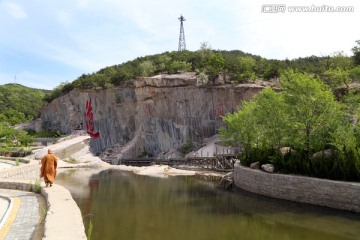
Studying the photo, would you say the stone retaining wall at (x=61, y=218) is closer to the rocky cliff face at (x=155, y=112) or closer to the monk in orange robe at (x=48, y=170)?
the monk in orange robe at (x=48, y=170)

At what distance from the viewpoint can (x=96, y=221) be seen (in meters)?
12.3

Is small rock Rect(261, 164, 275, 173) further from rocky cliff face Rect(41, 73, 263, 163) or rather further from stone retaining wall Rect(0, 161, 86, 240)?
rocky cliff face Rect(41, 73, 263, 163)

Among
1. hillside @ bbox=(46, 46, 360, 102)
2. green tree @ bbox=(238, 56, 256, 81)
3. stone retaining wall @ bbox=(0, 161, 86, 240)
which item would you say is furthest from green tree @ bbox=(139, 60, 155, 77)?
stone retaining wall @ bbox=(0, 161, 86, 240)

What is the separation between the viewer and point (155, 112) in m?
43.2

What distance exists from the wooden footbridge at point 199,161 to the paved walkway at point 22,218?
2111 centimetres

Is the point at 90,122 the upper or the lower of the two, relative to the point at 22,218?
upper

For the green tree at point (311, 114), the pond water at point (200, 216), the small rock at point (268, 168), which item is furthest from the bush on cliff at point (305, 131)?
the pond water at point (200, 216)

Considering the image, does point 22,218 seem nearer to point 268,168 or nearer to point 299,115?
point 268,168

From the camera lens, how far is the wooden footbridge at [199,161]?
100 ft

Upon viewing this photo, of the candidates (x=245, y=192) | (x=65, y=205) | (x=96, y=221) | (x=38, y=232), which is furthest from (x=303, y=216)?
(x=38, y=232)

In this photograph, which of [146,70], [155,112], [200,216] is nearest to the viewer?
[200,216]

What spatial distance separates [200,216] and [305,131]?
334 inches

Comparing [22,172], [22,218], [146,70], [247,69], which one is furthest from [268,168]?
[146,70]

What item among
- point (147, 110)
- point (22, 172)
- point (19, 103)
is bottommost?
point (22, 172)
